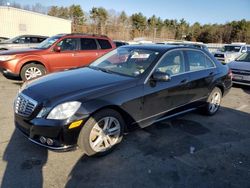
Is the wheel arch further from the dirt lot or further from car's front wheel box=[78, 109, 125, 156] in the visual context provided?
the dirt lot

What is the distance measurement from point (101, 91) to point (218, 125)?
2892mm

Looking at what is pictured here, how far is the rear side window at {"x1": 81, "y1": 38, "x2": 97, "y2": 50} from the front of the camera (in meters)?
8.50

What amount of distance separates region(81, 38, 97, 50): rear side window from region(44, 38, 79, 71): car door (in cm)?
27

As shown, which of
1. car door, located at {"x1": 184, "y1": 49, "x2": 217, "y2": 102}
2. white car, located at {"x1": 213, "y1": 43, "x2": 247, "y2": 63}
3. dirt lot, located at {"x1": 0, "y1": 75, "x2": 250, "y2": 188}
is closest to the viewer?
dirt lot, located at {"x1": 0, "y1": 75, "x2": 250, "y2": 188}

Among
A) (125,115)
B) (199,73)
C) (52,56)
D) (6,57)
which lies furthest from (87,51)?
(125,115)

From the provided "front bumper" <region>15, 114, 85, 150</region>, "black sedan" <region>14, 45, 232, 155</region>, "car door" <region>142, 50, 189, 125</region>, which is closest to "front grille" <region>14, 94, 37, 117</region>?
"black sedan" <region>14, 45, 232, 155</region>

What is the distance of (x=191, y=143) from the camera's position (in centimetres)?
386

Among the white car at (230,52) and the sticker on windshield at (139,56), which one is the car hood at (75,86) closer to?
the sticker on windshield at (139,56)

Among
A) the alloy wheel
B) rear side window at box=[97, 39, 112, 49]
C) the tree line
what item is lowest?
the alloy wheel

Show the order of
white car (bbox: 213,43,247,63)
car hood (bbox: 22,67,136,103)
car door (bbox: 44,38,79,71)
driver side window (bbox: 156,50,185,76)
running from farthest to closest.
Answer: white car (bbox: 213,43,247,63)
car door (bbox: 44,38,79,71)
driver side window (bbox: 156,50,185,76)
car hood (bbox: 22,67,136,103)

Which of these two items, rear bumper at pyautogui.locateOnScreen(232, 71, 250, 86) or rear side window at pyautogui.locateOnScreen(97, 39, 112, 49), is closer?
rear bumper at pyautogui.locateOnScreen(232, 71, 250, 86)

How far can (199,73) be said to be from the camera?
462 cm

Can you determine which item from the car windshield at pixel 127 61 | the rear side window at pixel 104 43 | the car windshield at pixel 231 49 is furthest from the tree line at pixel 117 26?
the car windshield at pixel 127 61

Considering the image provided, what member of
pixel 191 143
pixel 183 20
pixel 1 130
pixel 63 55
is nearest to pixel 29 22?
pixel 63 55
